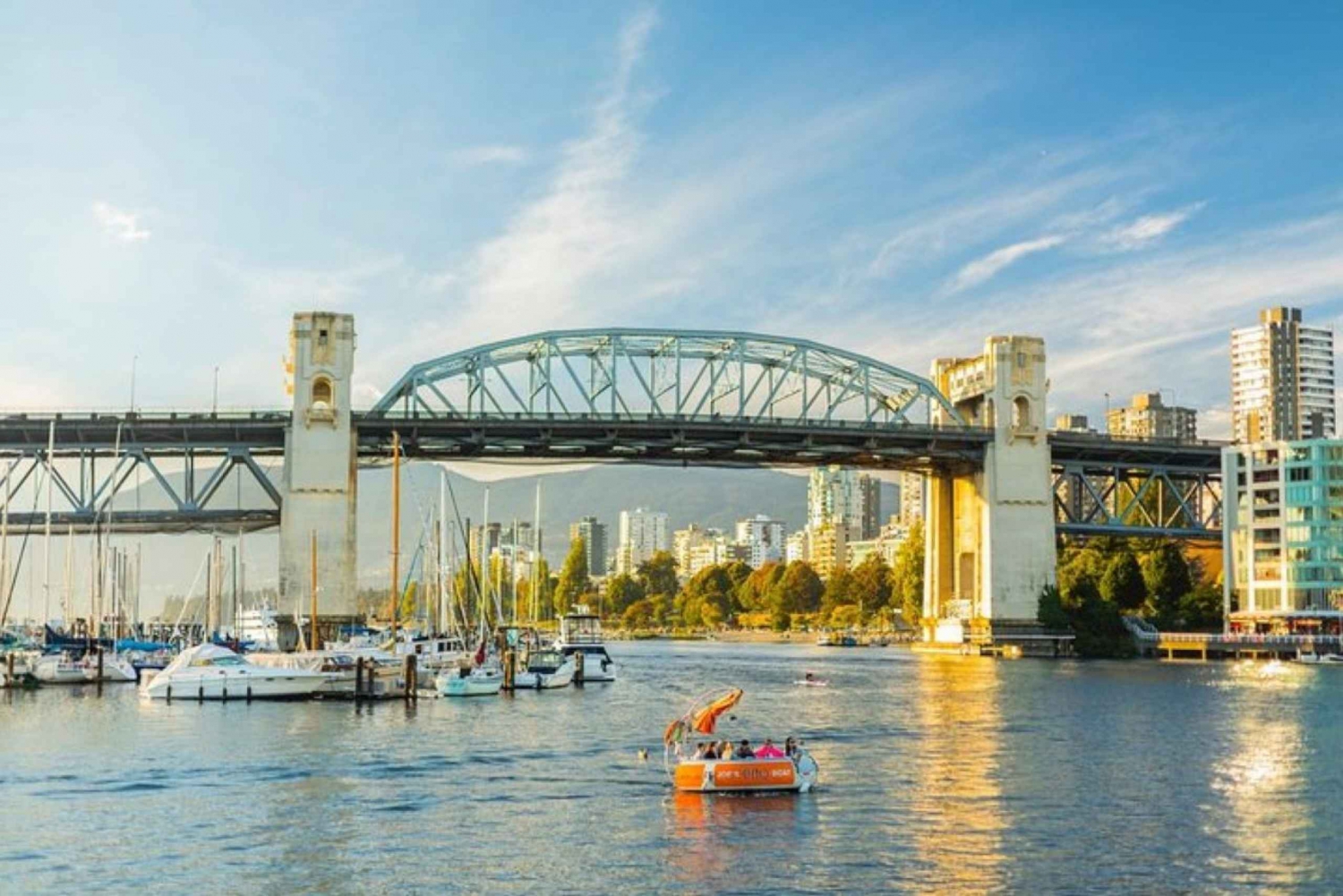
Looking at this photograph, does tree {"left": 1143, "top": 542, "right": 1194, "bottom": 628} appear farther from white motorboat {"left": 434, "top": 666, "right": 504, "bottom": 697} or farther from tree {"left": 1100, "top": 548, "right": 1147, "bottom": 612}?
white motorboat {"left": 434, "top": 666, "right": 504, "bottom": 697}

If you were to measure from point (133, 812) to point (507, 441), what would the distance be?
84182 millimetres

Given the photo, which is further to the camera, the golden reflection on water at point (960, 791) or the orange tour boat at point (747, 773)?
the orange tour boat at point (747, 773)

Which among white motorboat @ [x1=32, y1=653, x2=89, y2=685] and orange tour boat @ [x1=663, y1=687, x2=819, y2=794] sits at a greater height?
orange tour boat @ [x1=663, y1=687, x2=819, y2=794]

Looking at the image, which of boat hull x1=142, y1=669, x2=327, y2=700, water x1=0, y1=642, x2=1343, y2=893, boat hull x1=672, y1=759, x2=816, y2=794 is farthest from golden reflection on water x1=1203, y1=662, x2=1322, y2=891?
boat hull x1=142, y1=669, x2=327, y2=700

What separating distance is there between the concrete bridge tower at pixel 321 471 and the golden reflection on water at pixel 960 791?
4672 cm

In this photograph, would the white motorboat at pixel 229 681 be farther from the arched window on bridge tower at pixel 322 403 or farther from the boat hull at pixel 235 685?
the arched window on bridge tower at pixel 322 403

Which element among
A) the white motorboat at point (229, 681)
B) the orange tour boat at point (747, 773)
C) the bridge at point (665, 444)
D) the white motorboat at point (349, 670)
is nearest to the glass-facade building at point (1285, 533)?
the bridge at point (665, 444)

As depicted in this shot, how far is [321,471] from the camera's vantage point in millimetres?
119625

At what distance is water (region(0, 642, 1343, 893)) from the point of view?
35.6m

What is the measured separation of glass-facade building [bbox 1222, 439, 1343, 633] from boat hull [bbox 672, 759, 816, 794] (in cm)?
10667

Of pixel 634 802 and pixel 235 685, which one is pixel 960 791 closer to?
pixel 634 802

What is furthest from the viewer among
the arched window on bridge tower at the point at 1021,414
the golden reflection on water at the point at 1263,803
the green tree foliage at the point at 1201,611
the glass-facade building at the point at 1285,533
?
the green tree foliage at the point at 1201,611

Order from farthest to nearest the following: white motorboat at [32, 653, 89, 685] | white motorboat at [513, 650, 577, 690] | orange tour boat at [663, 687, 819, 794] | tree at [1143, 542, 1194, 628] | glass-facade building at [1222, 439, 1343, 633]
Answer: tree at [1143, 542, 1194, 628]
glass-facade building at [1222, 439, 1343, 633]
white motorboat at [32, 653, 89, 685]
white motorboat at [513, 650, 577, 690]
orange tour boat at [663, 687, 819, 794]

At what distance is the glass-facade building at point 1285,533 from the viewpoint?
140750 millimetres
